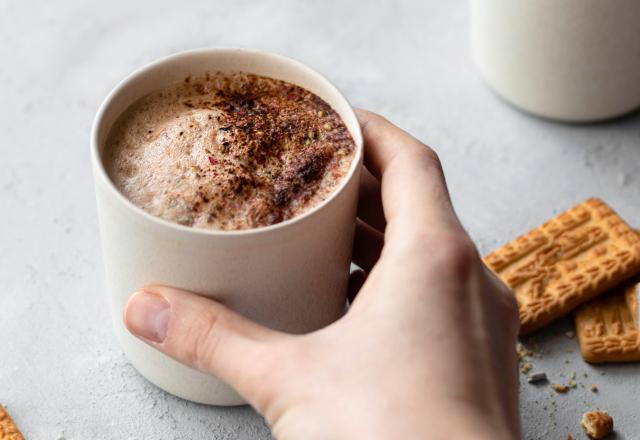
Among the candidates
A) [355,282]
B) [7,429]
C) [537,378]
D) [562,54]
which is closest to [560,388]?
[537,378]

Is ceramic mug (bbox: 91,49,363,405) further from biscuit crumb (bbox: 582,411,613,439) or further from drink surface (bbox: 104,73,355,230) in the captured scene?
biscuit crumb (bbox: 582,411,613,439)

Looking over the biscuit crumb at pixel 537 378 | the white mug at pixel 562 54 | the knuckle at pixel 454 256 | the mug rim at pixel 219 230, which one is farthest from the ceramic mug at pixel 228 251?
the white mug at pixel 562 54

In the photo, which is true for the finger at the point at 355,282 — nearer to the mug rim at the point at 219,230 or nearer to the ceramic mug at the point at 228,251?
the ceramic mug at the point at 228,251

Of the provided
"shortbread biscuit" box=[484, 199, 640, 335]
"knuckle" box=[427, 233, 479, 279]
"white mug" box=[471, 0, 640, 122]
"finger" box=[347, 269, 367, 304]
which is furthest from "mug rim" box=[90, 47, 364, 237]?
"white mug" box=[471, 0, 640, 122]

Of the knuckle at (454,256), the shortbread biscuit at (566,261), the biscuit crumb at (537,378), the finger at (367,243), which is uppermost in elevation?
the knuckle at (454,256)

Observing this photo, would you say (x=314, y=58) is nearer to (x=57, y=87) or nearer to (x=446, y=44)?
(x=446, y=44)

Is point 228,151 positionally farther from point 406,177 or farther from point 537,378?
point 537,378
